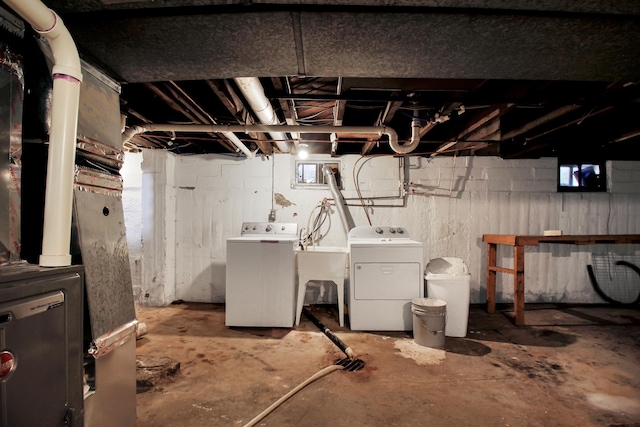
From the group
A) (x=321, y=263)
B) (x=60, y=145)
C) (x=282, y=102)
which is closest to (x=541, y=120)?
(x=282, y=102)

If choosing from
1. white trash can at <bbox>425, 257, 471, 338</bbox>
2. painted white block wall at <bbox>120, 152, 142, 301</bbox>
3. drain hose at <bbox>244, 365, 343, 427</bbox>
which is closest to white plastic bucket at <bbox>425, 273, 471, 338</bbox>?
white trash can at <bbox>425, 257, 471, 338</bbox>

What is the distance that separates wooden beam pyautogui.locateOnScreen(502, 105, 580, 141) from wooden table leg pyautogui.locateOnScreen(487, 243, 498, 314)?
1364 mm

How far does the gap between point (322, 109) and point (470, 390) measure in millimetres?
2635

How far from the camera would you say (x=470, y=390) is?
6.33ft

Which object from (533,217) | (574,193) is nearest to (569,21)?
(533,217)

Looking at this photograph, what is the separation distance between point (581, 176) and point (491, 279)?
2.05 metres

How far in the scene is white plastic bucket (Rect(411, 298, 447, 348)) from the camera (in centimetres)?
257

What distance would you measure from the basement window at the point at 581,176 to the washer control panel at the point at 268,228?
381cm

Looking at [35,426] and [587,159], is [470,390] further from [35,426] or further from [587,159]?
[587,159]

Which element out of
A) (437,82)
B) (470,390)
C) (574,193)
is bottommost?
(470,390)

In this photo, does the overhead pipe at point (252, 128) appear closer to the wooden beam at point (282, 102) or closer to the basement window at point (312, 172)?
the wooden beam at point (282, 102)

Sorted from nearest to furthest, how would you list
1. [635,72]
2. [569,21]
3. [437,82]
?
[569,21] < [635,72] < [437,82]

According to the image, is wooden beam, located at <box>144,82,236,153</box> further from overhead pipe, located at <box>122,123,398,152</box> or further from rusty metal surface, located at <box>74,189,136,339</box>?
rusty metal surface, located at <box>74,189,136,339</box>

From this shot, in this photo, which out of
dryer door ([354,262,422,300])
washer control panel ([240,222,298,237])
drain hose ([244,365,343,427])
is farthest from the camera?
washer control panel ([240,222,298,237])
